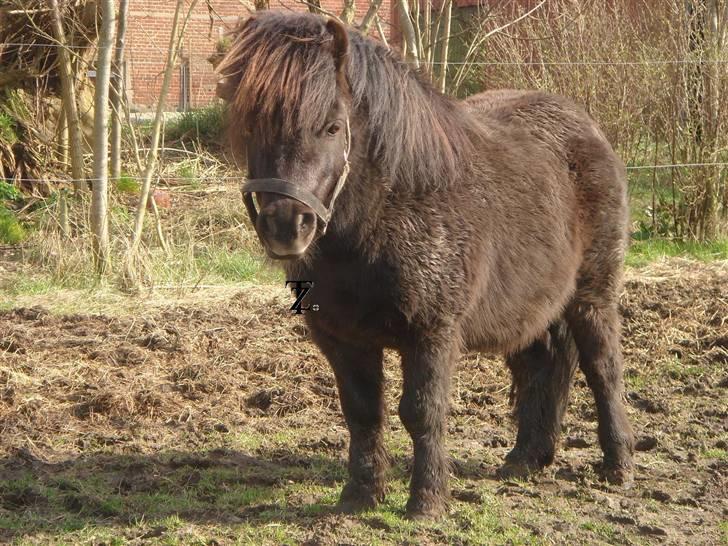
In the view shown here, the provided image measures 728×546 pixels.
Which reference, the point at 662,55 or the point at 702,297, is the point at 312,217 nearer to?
the point at 702,297

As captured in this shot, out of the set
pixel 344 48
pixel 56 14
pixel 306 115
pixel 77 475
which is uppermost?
pixel 56 14

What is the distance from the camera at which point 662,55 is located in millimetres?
9766

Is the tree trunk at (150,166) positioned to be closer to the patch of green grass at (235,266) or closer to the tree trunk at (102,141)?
the tree trunk at (102,141)

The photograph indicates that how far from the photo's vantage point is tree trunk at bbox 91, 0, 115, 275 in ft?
26.1

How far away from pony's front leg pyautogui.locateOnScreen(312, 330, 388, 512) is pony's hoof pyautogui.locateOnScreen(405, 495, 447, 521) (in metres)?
0.23

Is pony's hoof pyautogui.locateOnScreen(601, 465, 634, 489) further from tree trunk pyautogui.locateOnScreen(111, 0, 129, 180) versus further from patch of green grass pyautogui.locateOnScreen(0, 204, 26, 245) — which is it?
patch of green grass pyautogui.locateOnScreen(0, 204, 26, 245)

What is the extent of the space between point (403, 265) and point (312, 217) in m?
0.57

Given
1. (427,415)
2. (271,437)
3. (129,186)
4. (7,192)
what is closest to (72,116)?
(129,186)

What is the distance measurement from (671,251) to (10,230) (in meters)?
6.96

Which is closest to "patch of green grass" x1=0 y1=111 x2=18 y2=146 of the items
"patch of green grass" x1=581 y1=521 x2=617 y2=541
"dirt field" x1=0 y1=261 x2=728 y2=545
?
"dirt field" x1=0 y1=261 x2=728 y2=545

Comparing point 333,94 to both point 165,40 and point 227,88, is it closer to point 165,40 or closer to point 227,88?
point 227,88

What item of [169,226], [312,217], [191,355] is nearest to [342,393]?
[312,217]

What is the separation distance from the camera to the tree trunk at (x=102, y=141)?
7.94 m

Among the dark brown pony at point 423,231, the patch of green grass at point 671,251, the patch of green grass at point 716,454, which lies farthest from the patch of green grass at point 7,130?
the patch of green grass at point 716,454
